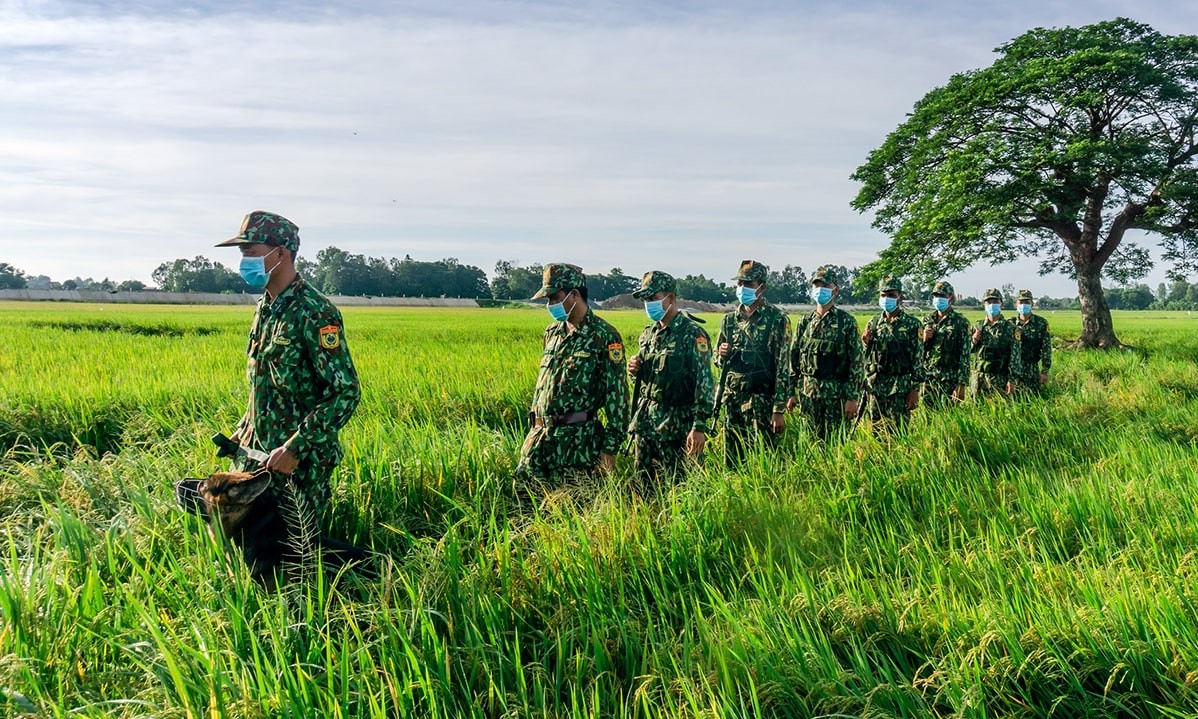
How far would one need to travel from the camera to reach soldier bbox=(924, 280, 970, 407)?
9.02 m

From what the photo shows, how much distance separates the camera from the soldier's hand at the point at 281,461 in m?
3.14

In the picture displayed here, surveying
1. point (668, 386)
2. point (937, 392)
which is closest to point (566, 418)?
point (668, 386)

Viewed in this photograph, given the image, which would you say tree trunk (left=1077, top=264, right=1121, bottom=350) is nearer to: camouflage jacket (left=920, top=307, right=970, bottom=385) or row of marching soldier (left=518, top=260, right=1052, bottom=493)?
row of marching soldier (left=518, top=260, right=1052, bottom=493)

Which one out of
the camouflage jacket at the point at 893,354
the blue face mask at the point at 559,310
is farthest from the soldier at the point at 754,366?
the camouflage jacket at the point at 893,354

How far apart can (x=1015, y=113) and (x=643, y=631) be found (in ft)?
66.5

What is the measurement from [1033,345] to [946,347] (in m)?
1.66

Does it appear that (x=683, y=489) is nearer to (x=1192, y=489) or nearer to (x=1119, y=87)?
(x=1192, y=489)

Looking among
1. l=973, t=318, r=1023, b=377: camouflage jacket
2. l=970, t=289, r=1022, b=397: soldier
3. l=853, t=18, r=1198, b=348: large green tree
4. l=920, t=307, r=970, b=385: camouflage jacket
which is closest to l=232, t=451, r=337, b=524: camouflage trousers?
l=920, t=307, r=970, b=385: camouflage jacket

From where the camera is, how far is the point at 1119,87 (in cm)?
1802

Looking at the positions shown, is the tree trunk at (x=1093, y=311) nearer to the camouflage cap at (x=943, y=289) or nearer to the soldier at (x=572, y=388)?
the camouflage cap at (x=943, y=289)

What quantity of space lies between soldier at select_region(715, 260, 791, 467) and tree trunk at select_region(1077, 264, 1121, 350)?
17.3m

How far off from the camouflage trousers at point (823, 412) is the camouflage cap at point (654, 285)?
221cm

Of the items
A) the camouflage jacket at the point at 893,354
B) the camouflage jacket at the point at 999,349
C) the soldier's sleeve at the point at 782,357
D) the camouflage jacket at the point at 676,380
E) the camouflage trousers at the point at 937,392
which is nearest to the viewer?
the camouflage jacket at the point at 676,380

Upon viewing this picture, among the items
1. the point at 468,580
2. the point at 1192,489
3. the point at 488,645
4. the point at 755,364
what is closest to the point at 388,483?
the point at 468,580
